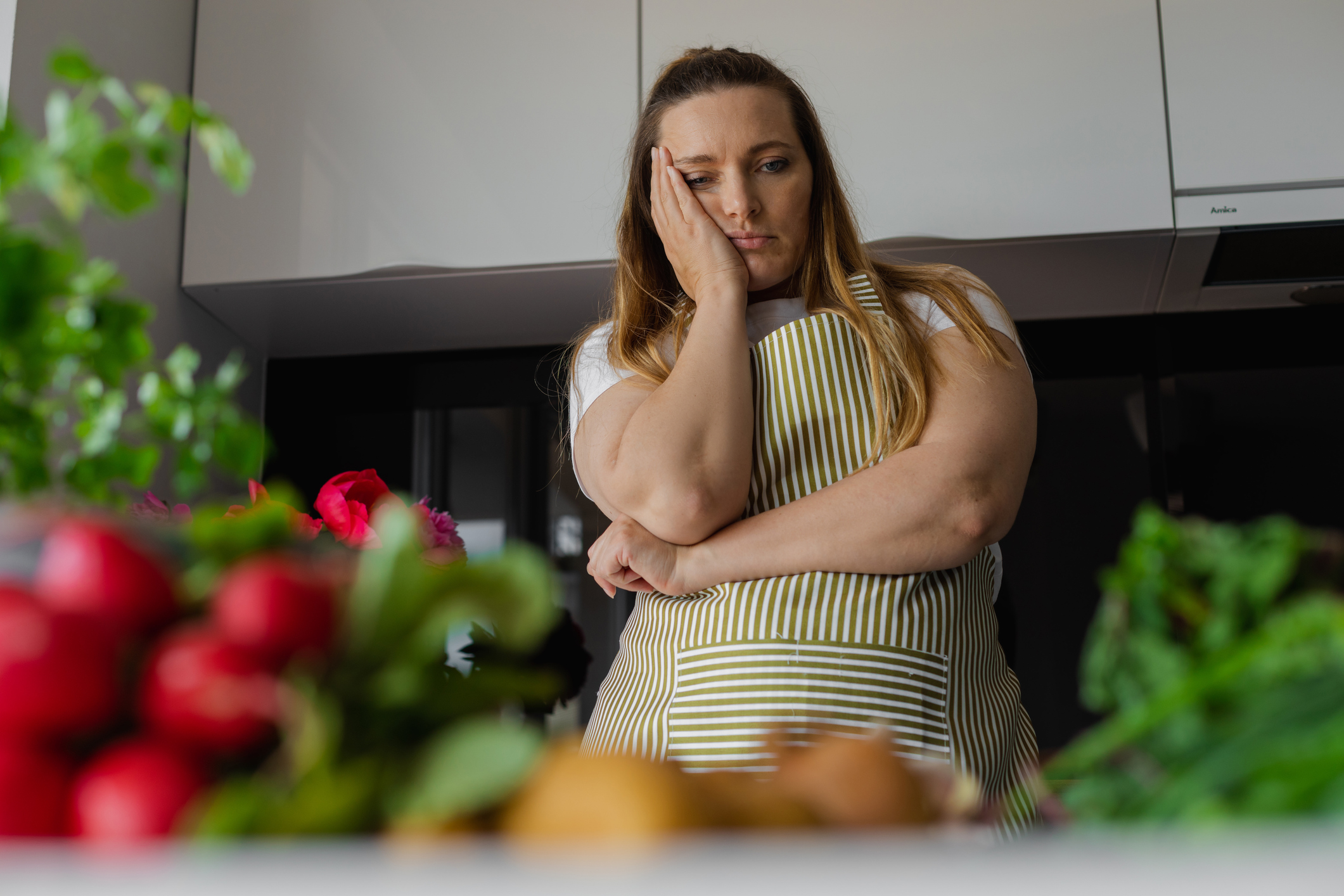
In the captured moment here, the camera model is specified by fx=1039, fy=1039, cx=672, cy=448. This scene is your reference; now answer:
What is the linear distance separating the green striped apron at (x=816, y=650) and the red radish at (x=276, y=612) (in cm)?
55

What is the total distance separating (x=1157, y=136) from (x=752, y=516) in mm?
1152

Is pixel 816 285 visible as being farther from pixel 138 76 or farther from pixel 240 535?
pixel 138 76

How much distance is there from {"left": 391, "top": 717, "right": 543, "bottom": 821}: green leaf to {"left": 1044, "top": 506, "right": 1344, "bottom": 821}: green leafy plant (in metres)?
0.15

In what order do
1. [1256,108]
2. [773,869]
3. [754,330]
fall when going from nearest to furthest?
[773,869] < [754,330] < [1256,108]

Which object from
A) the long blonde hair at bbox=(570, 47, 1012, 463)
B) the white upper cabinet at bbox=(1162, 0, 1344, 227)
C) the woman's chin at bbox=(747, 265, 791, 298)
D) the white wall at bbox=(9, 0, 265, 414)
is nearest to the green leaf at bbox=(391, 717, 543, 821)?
the long blonde hair at bbox=(570, 47, 1012, 463)

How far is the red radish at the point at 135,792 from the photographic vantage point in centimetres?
25

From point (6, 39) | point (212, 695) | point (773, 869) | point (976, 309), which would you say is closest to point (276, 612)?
point (212, 695)

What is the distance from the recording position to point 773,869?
0.68 feet

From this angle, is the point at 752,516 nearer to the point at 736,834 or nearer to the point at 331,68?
the point at 736,834

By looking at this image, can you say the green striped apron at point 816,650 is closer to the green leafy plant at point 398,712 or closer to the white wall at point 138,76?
the green leafy plant at point 398,712

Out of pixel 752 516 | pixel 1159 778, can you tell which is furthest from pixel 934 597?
pixel 1159 778

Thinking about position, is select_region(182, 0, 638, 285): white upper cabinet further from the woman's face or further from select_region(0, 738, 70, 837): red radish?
A: select_region(0, 738, 70, 837): red radish

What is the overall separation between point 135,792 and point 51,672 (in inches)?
1.5

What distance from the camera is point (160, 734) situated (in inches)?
10.5
